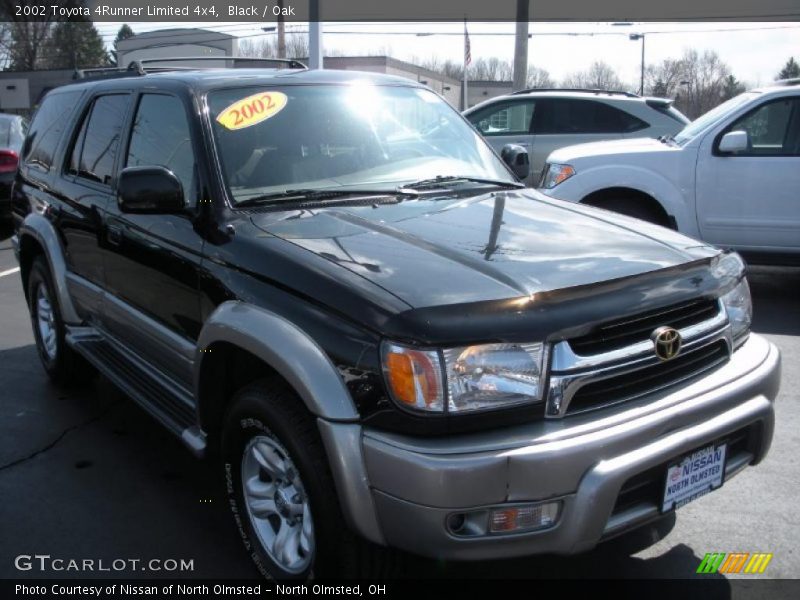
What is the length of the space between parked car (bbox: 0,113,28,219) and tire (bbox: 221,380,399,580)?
8974 mm

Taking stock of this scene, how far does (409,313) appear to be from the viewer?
2287 mm

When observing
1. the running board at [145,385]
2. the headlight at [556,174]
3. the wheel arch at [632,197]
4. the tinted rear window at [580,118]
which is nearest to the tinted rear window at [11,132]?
the tinted rear window at [580,118]

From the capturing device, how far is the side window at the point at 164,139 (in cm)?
348

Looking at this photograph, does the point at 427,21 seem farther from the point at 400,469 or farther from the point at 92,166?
the point at 400,469

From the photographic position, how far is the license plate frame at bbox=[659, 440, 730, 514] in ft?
8.25

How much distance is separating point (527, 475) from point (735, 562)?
4.60 ft

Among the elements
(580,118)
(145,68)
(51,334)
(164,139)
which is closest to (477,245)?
(164,139)

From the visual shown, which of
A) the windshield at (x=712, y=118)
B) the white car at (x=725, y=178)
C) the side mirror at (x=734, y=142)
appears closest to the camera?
the side mirror at (x=734, y=142)

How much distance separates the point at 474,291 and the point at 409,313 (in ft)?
0.81

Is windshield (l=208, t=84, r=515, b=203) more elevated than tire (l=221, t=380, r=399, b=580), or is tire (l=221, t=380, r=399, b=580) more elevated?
windshield (l=208, t=84, r=515, b=203)

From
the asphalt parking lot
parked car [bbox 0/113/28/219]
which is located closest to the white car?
the asphalt parking lot

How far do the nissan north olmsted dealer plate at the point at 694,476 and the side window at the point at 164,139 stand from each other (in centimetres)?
218

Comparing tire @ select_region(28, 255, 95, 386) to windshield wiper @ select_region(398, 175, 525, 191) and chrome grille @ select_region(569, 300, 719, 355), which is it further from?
chrome grille @ select_region(569, 300, 719, 355)

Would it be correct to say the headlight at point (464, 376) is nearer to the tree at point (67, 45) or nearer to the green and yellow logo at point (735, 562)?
the green and yellow logo at point (735, 562)
